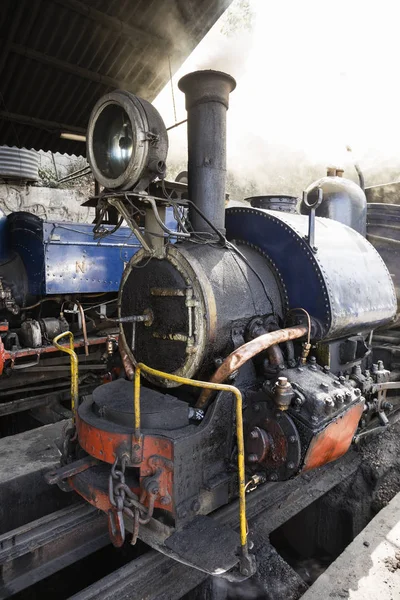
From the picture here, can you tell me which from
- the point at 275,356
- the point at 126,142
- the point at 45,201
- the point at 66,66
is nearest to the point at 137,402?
the point at 275,356

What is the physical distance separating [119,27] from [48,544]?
17.7 ft

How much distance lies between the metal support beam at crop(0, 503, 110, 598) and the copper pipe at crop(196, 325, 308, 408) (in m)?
1.10

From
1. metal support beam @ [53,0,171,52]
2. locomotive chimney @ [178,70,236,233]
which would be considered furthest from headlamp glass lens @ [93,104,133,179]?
metal support beam @ [53,0,171,52]

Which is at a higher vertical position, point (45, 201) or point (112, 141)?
point (45, 201)

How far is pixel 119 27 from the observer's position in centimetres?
511

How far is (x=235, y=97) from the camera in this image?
10141 mm

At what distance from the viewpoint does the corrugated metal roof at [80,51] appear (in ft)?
15.8

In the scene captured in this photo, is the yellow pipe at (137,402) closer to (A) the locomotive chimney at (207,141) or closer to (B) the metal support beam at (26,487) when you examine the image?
(A) the locomotive chimney at (207,141)

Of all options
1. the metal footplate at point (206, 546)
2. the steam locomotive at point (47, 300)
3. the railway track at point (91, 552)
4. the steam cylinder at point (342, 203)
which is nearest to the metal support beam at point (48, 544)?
the railway track at point (91, 552)

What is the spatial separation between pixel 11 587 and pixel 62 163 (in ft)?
46.6

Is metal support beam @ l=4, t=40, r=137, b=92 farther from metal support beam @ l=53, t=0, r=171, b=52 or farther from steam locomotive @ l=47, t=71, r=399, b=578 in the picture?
steam locomotive @ l=47, t=71, r=399, b=578

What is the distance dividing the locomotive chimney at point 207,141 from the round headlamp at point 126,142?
0.41 meters

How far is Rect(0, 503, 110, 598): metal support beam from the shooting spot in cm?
256

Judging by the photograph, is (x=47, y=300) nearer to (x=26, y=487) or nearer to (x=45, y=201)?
(x=26, y=487)
